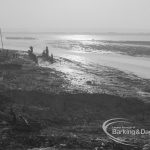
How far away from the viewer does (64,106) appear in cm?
1916

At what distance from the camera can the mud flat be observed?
13.7 m

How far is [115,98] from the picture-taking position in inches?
830

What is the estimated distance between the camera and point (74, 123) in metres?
16.4

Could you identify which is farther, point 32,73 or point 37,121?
point 32,73

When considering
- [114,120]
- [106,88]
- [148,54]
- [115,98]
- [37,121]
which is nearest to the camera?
[37,121]

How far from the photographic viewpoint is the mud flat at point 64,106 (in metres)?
13.7

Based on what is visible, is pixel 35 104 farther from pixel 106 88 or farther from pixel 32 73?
pixel 32 73

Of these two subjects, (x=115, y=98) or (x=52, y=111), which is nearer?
(x=52, y=111)

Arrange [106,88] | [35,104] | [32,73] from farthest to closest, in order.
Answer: [32,73] → [106,88] → [35,104]

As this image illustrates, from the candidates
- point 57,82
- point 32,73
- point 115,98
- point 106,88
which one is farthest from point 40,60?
point 115,98

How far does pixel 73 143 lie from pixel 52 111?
5.00 m

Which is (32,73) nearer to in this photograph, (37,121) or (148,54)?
(37,121)

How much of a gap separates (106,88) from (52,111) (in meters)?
7.87

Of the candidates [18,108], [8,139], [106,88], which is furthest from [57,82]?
[8,139]
